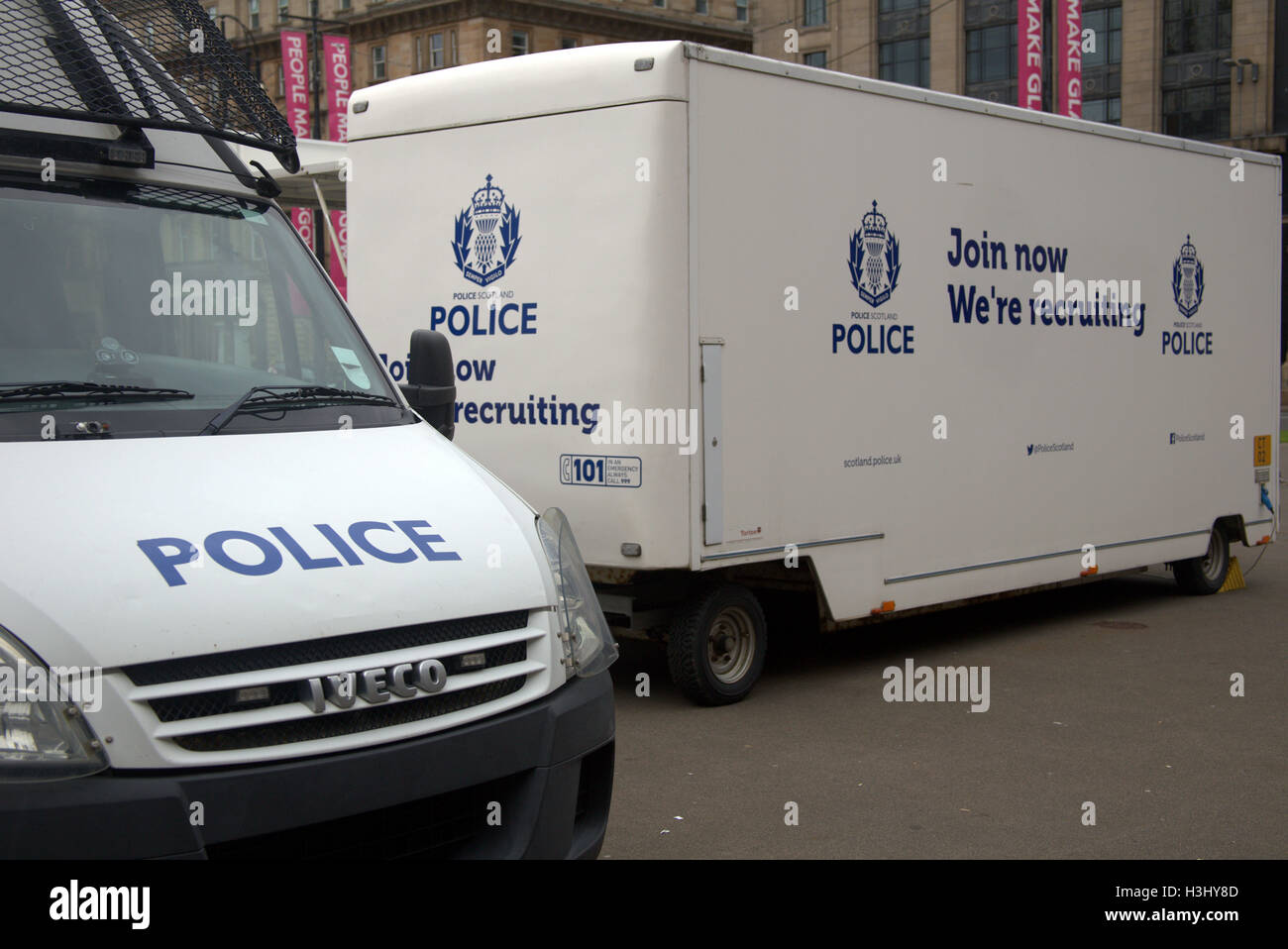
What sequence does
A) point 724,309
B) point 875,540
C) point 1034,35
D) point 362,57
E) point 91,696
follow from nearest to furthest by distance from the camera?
point 91,696 → point 724,309 → point 875,540 → point 1034,35 → point 362,57

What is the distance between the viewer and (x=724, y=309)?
755 centimetres

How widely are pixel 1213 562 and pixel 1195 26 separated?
47364 millimetres

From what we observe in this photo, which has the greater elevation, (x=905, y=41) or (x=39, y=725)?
(x=905, y=41)

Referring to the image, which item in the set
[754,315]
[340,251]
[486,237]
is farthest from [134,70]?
[340,251]

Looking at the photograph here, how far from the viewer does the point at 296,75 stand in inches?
1427

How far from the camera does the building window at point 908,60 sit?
59.7m

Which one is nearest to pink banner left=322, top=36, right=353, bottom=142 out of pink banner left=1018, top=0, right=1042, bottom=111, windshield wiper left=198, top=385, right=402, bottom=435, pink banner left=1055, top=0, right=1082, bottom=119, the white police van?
pink banner left=1018, top=0, right=1042, bottom=111

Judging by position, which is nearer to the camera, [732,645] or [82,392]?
[82,392]

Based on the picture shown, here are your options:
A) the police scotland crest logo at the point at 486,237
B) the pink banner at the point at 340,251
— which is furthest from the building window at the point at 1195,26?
the police scotland crest logo at the point at 486,237

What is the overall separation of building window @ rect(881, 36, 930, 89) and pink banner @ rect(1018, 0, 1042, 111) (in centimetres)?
2841

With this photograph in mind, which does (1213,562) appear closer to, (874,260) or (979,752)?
(874,260)
